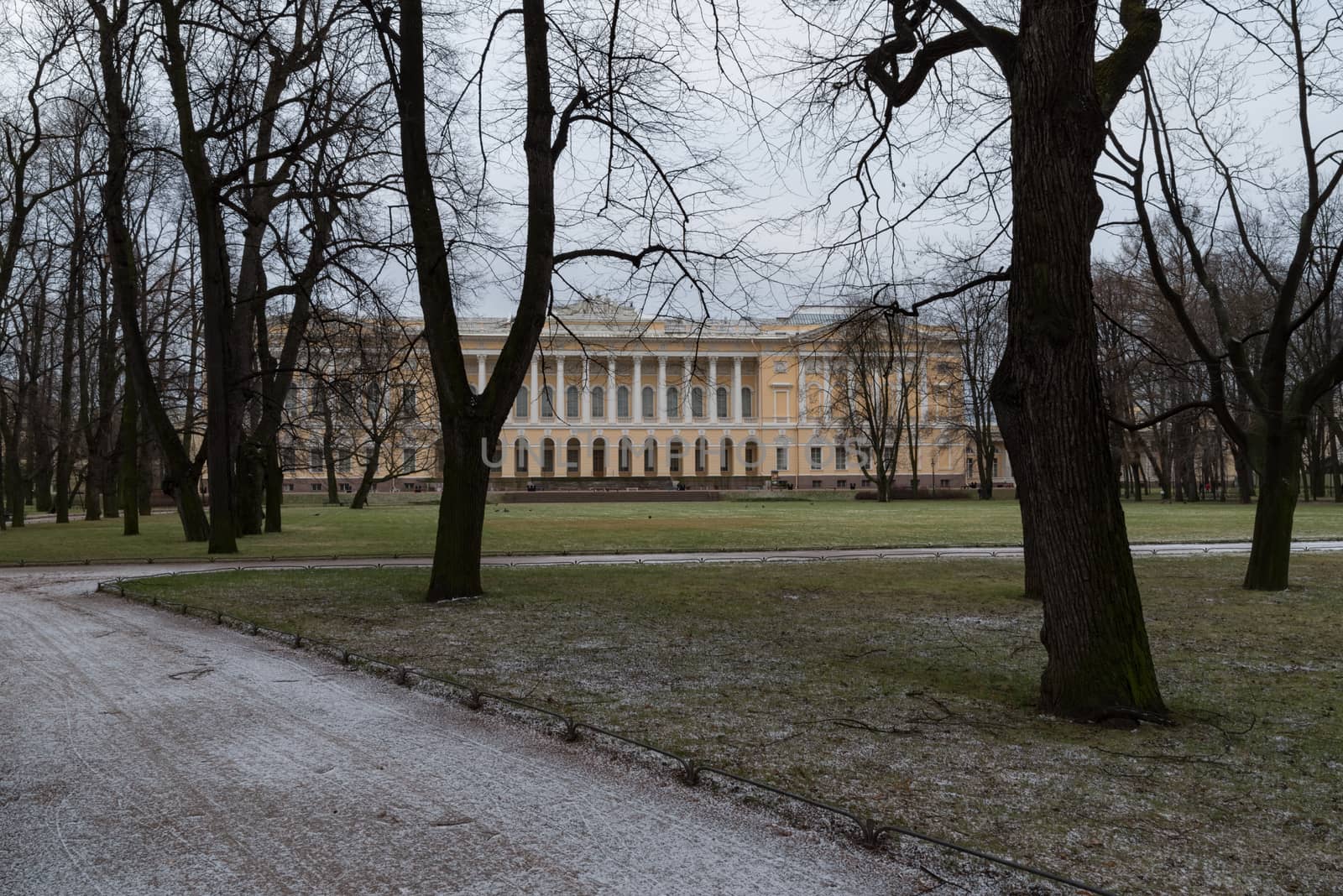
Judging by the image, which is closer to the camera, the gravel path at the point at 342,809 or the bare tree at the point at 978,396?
the gravel path at the point at 342,809

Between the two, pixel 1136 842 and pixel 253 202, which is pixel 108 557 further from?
pixel 1136 842

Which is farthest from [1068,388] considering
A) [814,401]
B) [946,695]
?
[814,401]

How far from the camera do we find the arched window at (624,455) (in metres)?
91.2

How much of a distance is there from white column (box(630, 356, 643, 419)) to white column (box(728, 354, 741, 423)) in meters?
8.45

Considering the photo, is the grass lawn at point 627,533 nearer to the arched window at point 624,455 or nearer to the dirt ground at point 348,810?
the dirt ground at point 348,810

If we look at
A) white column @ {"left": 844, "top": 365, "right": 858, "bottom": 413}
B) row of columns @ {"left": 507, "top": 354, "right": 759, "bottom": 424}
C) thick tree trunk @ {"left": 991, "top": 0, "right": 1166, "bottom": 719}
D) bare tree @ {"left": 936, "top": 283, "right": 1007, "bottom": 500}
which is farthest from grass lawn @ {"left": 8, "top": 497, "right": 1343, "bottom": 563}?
row of columns @ {"left": 507, "top": 354, "right": 759, "bottom": 424}

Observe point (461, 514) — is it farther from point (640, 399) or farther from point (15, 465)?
point (640, 399)

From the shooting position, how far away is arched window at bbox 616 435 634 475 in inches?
3593

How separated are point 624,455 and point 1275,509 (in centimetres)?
8029

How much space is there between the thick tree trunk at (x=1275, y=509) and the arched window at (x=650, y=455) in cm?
7907

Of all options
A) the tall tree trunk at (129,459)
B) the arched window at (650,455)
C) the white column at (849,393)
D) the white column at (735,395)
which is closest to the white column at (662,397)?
the arched window at (650,455)

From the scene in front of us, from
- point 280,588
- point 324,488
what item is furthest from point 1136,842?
point 324,488

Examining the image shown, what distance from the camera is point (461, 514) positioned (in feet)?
36.9

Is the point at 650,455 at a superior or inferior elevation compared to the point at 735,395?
inferior
